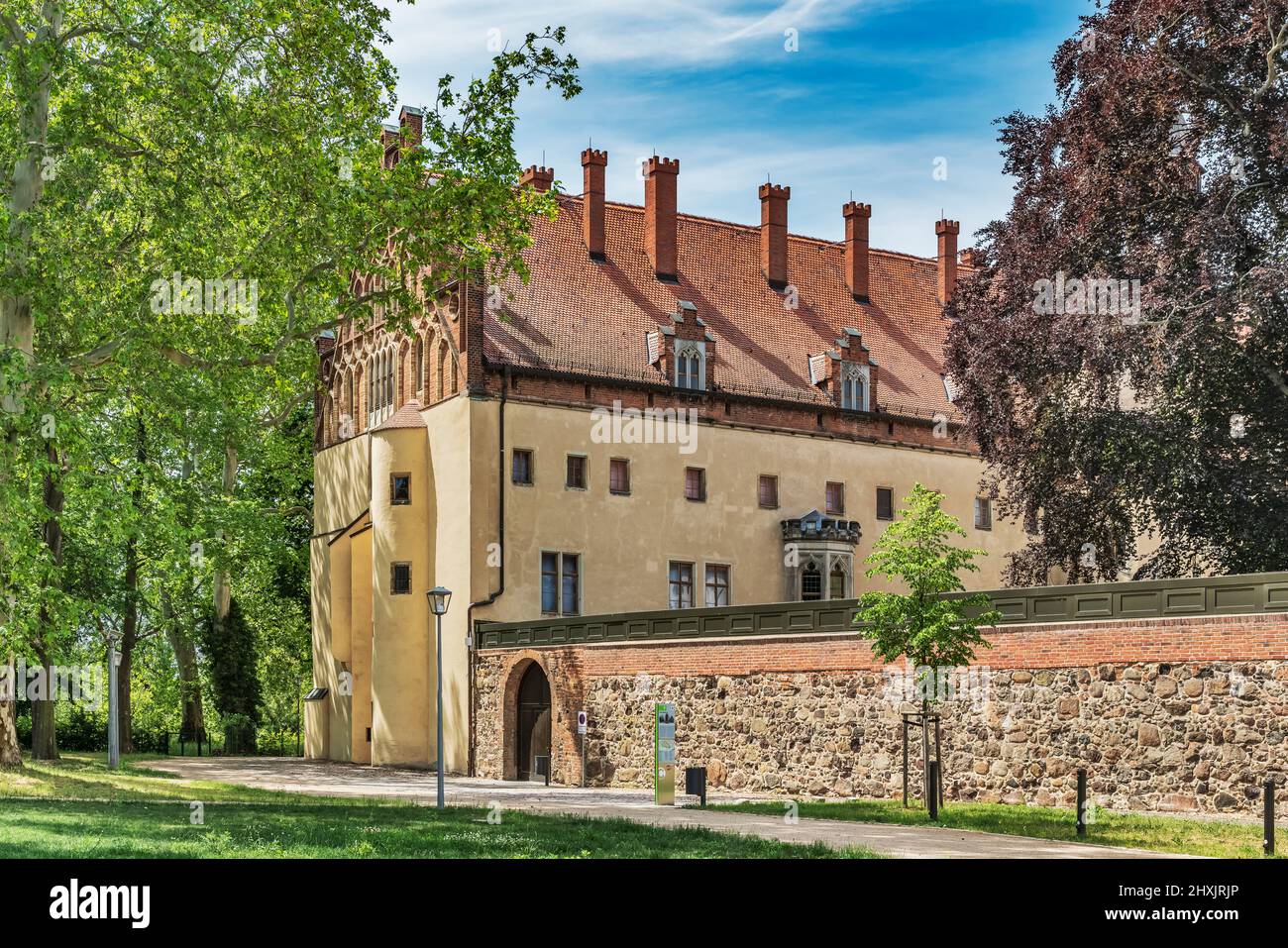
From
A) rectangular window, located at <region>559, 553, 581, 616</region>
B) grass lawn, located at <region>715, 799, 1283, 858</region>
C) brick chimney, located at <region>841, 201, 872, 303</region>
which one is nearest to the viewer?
grass lawn, located at <region>715, 799, 1283, 858</region>

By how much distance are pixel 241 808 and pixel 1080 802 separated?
11.6 m

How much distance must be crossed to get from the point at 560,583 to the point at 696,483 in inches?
212

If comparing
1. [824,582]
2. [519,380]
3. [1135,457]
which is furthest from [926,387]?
[1135,457]

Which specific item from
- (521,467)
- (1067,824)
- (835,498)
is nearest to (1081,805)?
(1067,824)

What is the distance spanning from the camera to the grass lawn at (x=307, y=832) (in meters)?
16.3

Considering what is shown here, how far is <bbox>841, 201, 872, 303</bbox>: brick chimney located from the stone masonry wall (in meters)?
21.4

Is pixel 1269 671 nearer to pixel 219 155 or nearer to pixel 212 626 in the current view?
pixel 219 155

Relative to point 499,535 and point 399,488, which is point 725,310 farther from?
point 399,488

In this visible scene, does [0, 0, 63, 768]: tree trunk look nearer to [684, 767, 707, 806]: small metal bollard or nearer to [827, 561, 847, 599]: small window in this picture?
[684, 767, 707, 806]: small metal bollard

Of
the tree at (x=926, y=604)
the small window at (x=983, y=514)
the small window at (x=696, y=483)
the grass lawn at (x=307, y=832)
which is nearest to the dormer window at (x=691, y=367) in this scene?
the small window at (x=696, y=483)

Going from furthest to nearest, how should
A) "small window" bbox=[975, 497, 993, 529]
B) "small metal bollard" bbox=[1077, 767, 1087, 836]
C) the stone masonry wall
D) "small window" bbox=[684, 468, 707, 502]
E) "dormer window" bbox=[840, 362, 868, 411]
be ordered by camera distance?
"small window" bbox=[975, 497, 993, 529] → "dormer window" bbox=[840, 362, 868, 411] → "small window" bbox=[684, 468, 707, 502] → the stone masonry wall → "small metal bollard" bbox=[1077, 767, 1087, 836]

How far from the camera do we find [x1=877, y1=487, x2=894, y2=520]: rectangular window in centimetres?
4922

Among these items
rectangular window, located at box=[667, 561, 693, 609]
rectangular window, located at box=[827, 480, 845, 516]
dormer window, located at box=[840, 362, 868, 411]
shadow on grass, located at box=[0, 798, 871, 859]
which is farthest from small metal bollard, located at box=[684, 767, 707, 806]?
dormer window, located at box=[840, 362, 868, 411]

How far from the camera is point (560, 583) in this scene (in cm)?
4291
